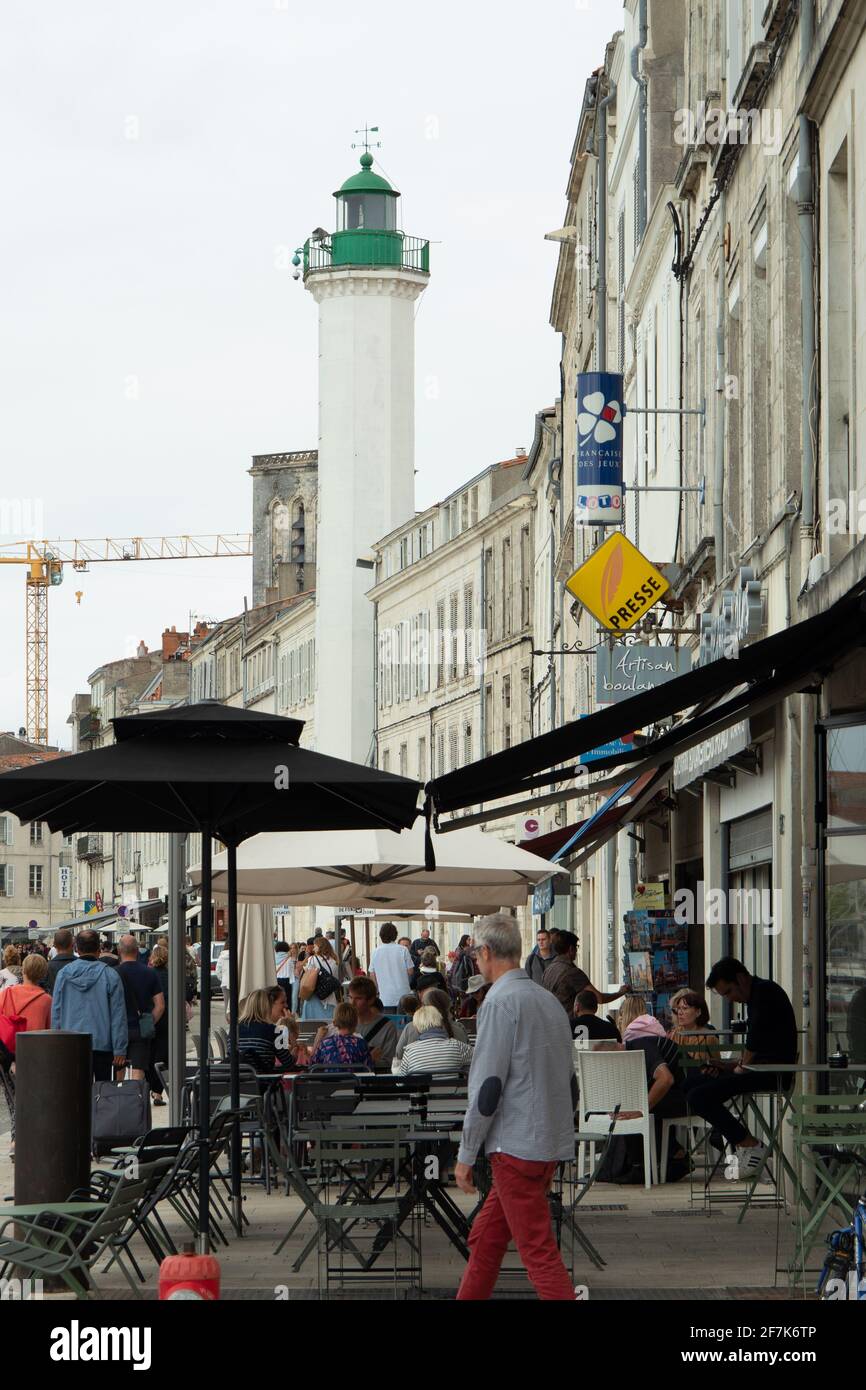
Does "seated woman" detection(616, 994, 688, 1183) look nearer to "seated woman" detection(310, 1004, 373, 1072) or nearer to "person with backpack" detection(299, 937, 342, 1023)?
"seated woman" detection(310, 1004, 373, 1072)

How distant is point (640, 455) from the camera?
82.4 ft

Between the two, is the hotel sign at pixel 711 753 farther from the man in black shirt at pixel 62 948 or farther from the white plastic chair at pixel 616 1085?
the man in black shirt at pixel 62 948

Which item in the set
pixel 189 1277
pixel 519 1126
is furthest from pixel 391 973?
pixel 189 1277

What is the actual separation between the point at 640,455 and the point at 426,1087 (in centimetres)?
1451

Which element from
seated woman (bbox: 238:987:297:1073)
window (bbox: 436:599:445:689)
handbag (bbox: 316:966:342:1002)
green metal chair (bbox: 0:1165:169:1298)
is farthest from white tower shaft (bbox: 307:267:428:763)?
green metal chair (bbox: 0:1165:169:1298)

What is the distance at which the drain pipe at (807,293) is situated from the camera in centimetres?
1345

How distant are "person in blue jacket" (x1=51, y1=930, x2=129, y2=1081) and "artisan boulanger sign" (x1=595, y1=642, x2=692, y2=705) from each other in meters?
5.86

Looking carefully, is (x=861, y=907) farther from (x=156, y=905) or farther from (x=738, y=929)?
(x=156, y=905)

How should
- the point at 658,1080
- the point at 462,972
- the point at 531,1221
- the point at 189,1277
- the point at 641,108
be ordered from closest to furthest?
the point at 189,1277, the point at 531,1221, the point at 658,1080, the point at 641,108, the point at 462,972

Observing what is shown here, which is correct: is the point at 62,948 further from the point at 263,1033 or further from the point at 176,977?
the point at 176,977

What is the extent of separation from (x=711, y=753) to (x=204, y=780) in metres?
7.20

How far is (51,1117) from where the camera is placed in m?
10.0

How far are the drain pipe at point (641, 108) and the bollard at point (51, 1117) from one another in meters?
16.8

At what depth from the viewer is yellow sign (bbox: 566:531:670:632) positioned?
64.0ft
